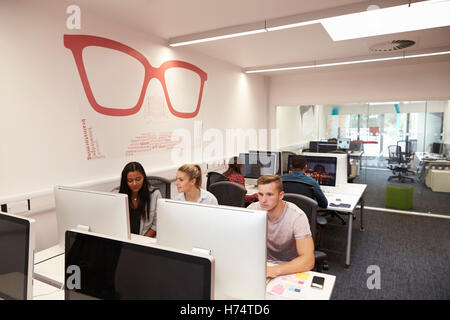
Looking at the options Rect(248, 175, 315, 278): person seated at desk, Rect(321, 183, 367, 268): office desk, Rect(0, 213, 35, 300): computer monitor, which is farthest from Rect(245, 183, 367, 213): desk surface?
Rect(0, 213, 35, 300): computer monitor

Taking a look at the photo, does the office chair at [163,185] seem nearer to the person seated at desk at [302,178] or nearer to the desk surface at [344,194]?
the person seated at desk at [302,178]

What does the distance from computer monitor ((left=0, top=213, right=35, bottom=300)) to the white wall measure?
1.36m

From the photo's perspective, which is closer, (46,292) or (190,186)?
(46,292)

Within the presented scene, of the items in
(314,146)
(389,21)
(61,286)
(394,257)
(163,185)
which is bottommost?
(394,257)

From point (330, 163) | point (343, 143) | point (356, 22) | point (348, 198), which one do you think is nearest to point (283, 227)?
point (348, 198)

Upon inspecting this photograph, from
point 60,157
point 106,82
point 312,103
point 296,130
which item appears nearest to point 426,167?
point 312,103

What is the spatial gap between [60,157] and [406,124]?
5.87 m

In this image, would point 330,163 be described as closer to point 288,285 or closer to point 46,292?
point 288,285

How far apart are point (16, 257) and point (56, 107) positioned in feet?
6.30

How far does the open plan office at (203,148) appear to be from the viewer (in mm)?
1272

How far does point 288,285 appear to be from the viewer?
1.67m

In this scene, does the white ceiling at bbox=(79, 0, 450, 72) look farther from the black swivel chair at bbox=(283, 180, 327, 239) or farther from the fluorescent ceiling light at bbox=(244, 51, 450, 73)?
the black swivel chair at bbox=(283, 180, 327, 239)

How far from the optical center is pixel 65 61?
2.80m
